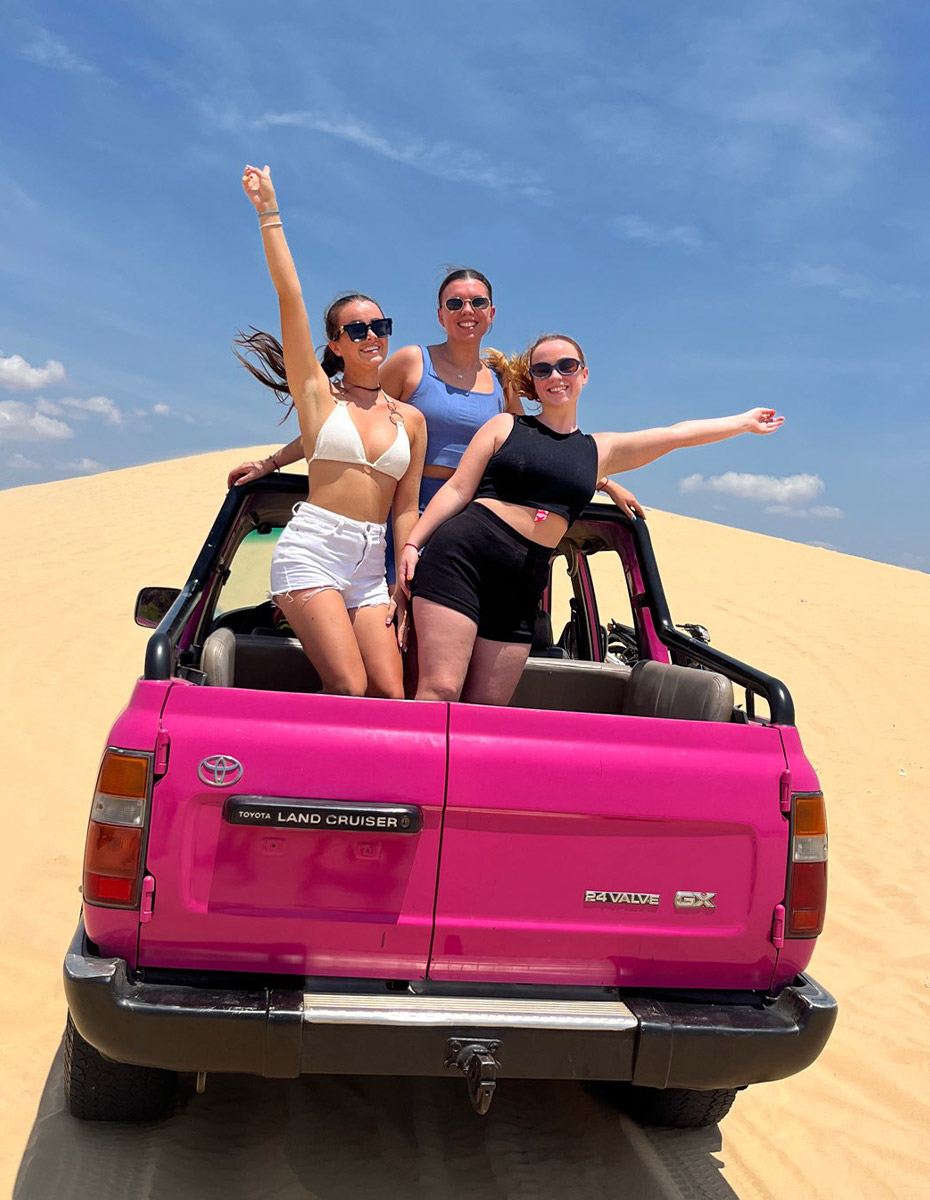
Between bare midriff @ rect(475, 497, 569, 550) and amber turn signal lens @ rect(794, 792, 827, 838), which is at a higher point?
bare midriff @ rect(475, 497, 569, 550)

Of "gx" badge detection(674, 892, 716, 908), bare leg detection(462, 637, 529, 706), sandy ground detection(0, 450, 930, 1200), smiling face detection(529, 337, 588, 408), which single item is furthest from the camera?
smiling face detection(529, 337, 588, 408)

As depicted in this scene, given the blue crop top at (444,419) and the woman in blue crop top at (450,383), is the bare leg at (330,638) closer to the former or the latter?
the woman in blue crop top at (450,383)

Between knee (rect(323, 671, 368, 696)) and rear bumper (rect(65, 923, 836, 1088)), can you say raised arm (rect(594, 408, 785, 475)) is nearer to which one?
knee (rect(323, 671, 368, 696))

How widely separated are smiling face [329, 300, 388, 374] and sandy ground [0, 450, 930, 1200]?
8.35 ft

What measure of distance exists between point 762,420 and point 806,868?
1903 mm

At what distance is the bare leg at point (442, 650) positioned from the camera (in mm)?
3195

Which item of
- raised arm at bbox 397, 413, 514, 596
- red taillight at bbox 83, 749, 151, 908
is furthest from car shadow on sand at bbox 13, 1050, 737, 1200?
raised arm at bbox 397, 413, 514, 596

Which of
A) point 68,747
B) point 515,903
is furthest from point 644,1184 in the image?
point 68,747

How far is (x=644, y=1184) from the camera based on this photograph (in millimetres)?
3041

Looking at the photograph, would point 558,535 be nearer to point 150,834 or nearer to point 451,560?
point 451,560

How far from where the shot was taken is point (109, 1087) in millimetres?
2918

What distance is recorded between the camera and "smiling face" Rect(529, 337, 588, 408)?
11.4 feet

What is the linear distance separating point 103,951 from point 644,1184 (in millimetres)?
1825

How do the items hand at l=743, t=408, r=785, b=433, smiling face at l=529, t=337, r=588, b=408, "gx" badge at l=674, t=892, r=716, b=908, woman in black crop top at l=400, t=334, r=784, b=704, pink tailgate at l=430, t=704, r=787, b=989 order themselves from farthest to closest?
hand at l=743, t=408, r=785, b=433, smiling face at l=529, t=337, r=588, b=408, woman in black crop top at l=400, t=334, r=784, b=704, "gx" badge at l=674, t=892, r=716, b=908, pink tailgate at l=430, t=704, r=787, b=989
